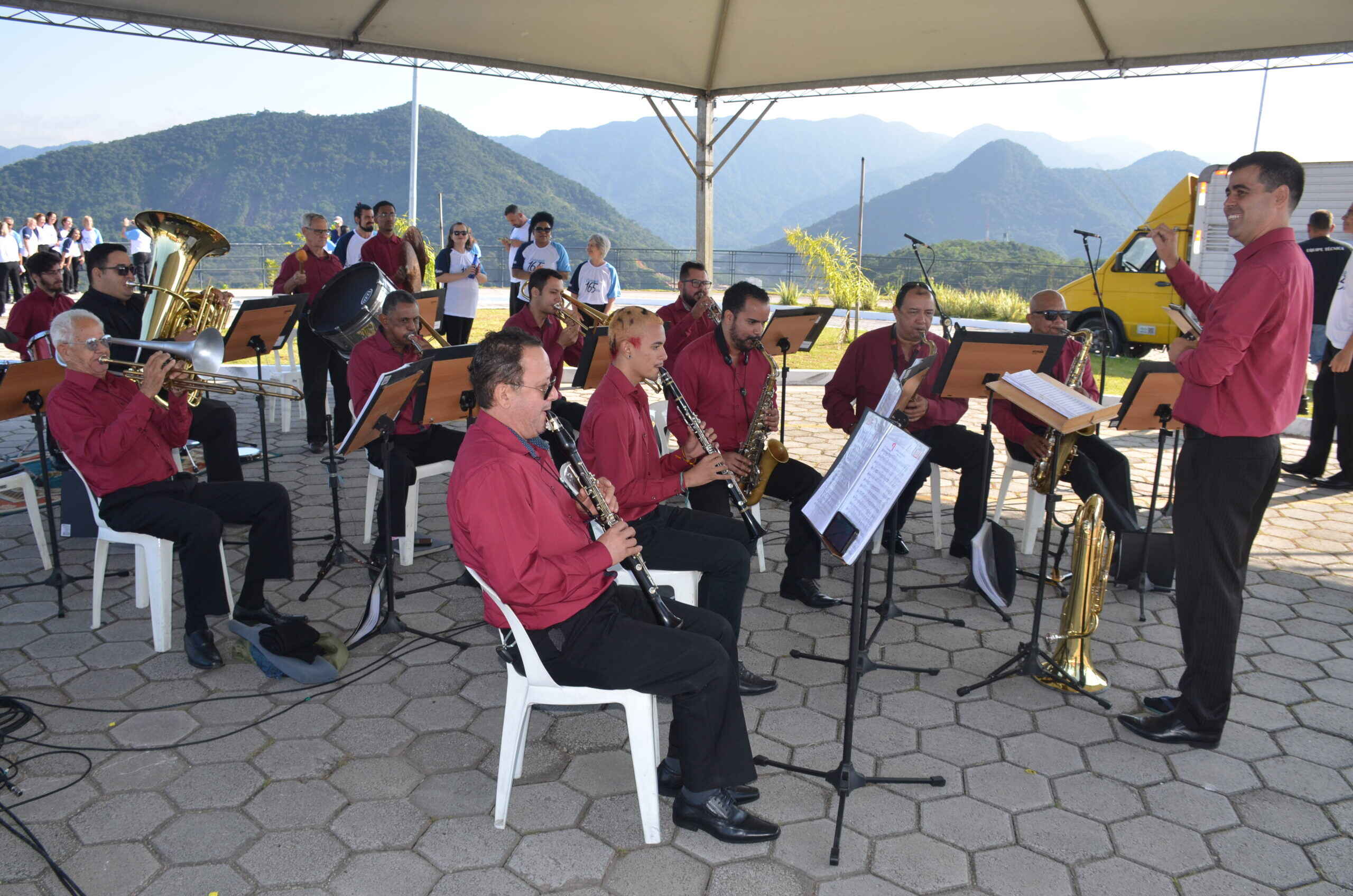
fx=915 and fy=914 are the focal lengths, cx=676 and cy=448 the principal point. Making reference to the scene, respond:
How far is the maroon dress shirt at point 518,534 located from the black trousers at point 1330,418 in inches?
268

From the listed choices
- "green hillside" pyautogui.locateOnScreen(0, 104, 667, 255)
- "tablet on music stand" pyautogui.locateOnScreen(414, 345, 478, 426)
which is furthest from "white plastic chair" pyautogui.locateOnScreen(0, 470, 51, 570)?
"green hillside" pyautogui.locateOnScreen(0, 104, 667, 255)

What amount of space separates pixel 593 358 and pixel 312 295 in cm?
351

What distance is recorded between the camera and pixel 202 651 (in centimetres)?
424

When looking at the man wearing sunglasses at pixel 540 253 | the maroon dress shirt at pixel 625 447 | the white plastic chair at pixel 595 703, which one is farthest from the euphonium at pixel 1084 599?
the man wearing sunglasses at pixel 540 253

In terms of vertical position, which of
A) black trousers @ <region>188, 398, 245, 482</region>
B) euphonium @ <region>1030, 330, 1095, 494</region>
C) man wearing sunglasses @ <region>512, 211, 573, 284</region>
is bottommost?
black trousers @ <region>188, 398, 245, 482</region>

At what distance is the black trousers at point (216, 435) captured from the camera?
236 inches

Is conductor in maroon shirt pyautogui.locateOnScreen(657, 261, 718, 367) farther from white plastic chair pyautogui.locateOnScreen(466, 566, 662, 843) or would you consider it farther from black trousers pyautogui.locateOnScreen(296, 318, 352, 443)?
white plastic chair pyautogui.locateOnScreen(466, 566, 662, 843)

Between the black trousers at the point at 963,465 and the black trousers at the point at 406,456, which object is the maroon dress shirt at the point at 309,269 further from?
the black trousers at the point at 963,465

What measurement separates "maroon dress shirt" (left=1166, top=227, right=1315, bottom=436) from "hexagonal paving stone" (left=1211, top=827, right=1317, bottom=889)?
1428 millimetres

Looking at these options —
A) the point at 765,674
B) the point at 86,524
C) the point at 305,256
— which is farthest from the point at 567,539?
the point at 305,256

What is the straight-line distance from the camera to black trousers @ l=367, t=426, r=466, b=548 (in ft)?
17.5

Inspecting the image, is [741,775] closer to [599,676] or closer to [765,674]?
[599,676]

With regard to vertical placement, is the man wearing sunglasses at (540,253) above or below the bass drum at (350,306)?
above

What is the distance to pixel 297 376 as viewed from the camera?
10648 mm
